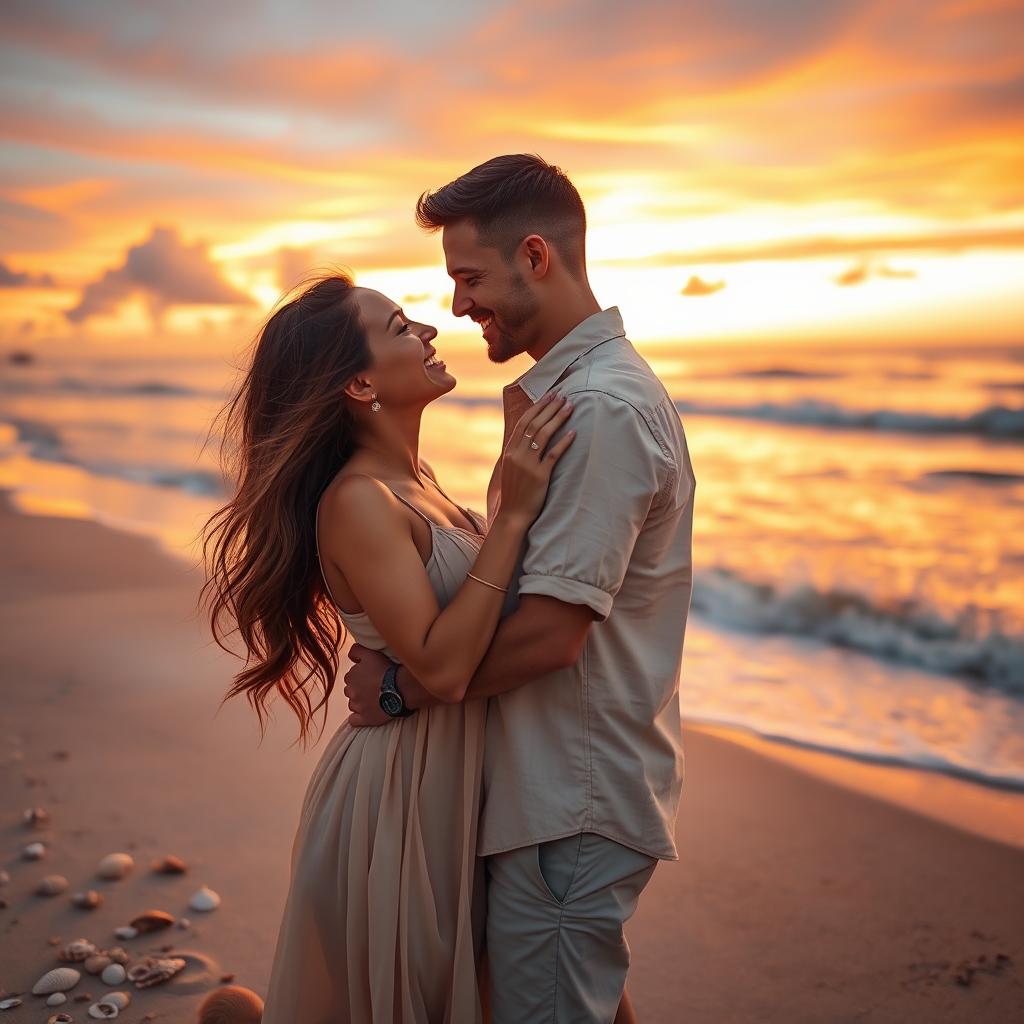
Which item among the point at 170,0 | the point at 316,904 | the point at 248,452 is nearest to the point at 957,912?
the point at 316,904

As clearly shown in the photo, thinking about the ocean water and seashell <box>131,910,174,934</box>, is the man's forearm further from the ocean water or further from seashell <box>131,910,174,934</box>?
the ocean water

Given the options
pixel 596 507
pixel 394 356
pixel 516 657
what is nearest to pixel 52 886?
pixel 394 356

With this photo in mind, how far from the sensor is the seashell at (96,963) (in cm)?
361

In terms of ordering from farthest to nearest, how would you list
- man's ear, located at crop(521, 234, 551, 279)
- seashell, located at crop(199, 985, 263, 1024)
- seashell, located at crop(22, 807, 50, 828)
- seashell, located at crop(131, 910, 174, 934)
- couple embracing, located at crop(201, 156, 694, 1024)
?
seashell, located at crop(22, 807, 50, 828)
seashell, located at crop(131, 910, 174, 934)
seashell, located at crop(199, 985, 263, 1024)
man's ear, located at crop(521, 234, 551, 279)
couple embracing, located at crop(201, 156, 694, 1024)

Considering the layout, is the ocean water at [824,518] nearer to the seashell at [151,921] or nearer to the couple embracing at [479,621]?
the seashell at [151,921]

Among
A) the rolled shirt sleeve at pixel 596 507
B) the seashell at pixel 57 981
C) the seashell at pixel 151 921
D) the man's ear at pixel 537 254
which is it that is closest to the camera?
the rolled shirt sleeve at pixel 596 507

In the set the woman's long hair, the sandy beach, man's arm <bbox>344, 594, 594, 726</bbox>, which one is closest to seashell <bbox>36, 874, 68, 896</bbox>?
the sandy beach

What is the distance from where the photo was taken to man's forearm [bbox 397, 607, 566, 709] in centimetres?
217

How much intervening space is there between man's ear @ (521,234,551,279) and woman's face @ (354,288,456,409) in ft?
1.40

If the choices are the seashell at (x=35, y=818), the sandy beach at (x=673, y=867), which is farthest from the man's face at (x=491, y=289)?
the seashell at (x=35, y=818)

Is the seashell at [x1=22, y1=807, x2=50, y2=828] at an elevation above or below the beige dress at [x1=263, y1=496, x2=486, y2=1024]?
below

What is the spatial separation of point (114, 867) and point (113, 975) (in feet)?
2.28

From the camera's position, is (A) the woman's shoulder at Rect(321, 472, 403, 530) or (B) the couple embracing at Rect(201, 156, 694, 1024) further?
(A) the woman's shoulder at Rect(321, 472, 403, 530)

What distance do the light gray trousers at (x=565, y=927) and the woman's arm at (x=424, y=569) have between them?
46cm
